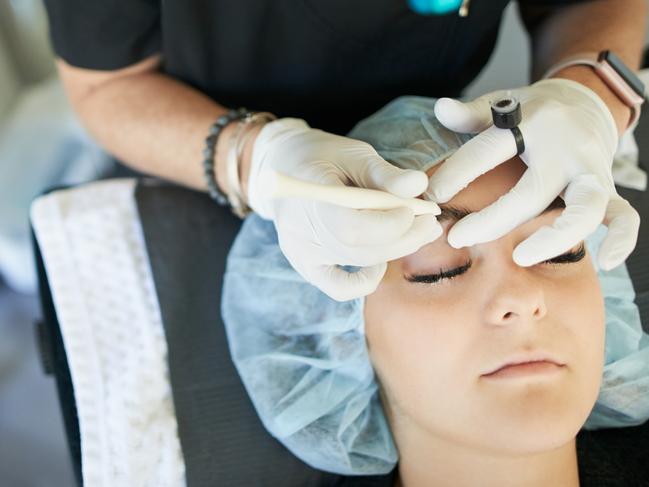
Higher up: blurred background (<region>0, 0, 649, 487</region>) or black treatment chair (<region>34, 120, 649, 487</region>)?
black treatment chair (<region>34, 120, 649, 487</region>)

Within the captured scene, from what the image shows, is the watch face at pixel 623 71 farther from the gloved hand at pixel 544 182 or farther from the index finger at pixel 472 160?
the index finger at pixel 472 160

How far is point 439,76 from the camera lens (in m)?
1.28

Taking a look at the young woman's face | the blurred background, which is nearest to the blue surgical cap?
the young woman's face

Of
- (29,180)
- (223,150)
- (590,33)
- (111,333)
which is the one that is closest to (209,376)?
(111,333)

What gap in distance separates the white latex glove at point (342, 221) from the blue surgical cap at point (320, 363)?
0.54 ft

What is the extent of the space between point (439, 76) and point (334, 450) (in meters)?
0.69

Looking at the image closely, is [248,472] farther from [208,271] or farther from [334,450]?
[208,271]

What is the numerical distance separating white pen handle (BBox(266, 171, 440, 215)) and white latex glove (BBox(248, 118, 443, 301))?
0.01 m

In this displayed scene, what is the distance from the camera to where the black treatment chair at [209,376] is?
3.64 ft

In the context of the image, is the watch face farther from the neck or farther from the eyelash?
the neck

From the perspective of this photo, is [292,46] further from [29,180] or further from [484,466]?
[29,180]

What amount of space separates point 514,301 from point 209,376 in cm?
55

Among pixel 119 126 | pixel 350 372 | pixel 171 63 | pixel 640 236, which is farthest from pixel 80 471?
pixel 640 236

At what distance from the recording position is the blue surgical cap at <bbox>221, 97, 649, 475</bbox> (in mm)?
1068
